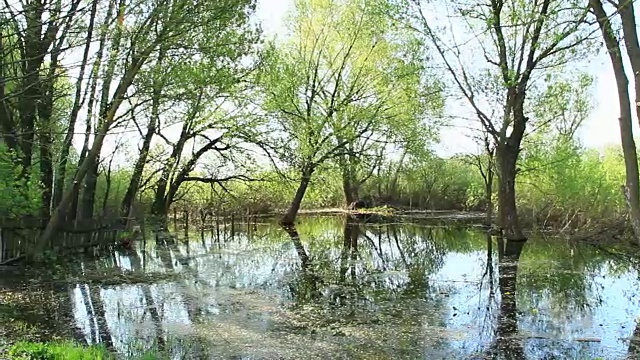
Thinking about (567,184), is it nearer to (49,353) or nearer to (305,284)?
(305,284)

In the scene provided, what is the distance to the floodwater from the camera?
24.4 feet

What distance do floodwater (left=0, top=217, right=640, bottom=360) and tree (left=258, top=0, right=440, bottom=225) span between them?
436 inches

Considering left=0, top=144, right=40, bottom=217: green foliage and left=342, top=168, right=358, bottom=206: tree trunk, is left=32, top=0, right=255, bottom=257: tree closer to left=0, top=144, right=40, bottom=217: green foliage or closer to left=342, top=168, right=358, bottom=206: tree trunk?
left=0, top=144, right=40, bottom=217: green foliage

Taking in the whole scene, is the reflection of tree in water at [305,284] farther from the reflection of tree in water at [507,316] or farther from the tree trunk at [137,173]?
the tree trunk at [137,173]

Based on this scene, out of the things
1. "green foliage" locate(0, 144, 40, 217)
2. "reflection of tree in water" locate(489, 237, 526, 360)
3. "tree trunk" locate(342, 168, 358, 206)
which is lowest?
"reflection of tree in water" locate(489, 237, 526, 360)

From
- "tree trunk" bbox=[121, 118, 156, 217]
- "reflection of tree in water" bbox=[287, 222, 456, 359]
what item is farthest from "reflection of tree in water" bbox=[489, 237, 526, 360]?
"tree trunk" bbox=[121, 118, 156, 217]

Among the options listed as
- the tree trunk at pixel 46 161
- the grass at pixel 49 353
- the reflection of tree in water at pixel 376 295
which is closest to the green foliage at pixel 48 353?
the grass at pixel 49 353

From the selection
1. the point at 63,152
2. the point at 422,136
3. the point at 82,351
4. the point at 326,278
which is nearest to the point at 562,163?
the point at 422,136

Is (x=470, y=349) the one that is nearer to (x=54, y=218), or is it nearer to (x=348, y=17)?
(x=54, y=218)

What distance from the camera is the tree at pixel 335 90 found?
2803 centimetres

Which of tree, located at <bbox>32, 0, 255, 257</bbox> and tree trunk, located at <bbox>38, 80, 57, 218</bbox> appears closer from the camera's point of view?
tree, located at <bbox>32, 0, 255, 257</bbox>

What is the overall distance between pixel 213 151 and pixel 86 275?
16010 mm

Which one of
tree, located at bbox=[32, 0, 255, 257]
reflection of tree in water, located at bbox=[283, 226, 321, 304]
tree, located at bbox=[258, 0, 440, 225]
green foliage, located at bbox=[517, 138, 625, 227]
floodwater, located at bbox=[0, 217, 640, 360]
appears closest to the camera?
floodwater, located at bbox=[0, 217, 640, 360]

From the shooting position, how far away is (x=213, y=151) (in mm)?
28891
